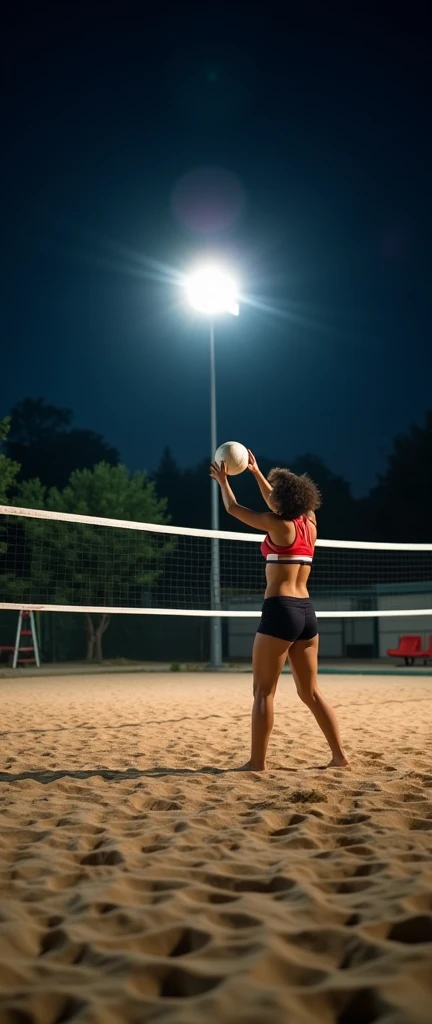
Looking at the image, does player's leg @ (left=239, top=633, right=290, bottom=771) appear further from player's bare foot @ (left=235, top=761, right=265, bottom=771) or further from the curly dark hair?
the curly dark hair

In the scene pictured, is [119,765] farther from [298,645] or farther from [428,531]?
[428,531]

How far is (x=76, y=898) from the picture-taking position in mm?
2732

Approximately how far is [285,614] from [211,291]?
17.8 m

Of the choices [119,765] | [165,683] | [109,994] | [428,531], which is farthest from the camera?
[428,531]

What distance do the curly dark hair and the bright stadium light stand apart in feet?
57.0

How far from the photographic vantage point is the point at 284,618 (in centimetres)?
488

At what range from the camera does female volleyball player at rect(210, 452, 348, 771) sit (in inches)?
193

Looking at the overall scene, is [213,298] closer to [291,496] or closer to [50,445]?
[291,496]

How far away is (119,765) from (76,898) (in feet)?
8.85

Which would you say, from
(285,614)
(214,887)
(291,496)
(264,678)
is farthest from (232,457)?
(214,887)

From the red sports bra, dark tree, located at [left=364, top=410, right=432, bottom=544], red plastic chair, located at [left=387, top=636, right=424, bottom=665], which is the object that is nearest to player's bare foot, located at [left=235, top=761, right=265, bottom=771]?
the red sports bra

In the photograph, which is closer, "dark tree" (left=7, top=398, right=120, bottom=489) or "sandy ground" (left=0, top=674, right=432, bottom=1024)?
"sandy ground" (left=0, top=674, right=432, bottom=1024)

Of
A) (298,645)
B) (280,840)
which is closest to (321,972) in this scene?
(280,840)

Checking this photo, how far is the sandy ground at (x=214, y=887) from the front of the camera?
199 cm
